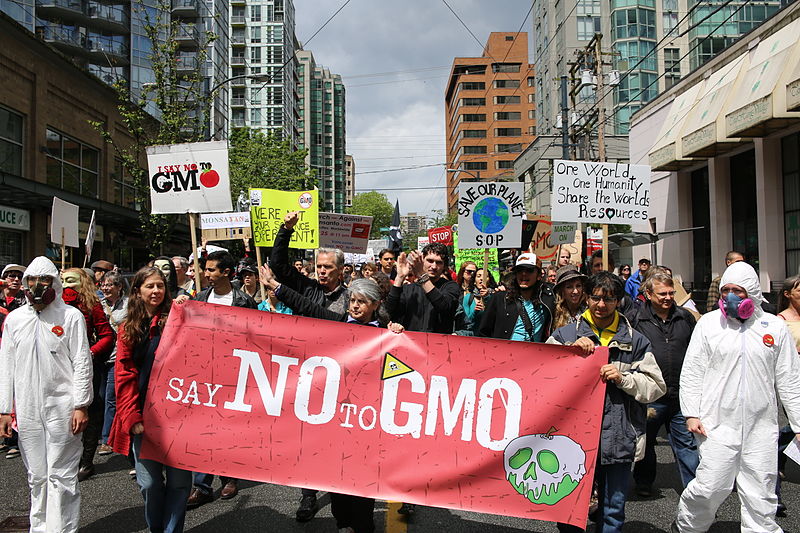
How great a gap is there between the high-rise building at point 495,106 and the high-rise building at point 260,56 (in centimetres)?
3025

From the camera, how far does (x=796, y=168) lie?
14.8 metres

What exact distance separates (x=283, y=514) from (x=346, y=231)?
21.0ft

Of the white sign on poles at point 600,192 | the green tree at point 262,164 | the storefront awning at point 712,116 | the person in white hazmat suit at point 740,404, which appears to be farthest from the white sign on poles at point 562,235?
the green tree at point 262,164

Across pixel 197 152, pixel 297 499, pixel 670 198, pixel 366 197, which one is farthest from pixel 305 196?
pixel 366 197

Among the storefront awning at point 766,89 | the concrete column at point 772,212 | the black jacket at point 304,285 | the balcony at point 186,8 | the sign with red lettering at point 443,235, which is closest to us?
the black jacket at point 304,285

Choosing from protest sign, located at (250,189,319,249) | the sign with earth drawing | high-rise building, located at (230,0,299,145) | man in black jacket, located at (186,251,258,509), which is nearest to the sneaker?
man in black jacket, located at (186,251,258,509)

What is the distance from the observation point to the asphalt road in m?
4.32

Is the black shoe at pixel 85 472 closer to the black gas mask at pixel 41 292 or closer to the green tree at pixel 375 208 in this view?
the black gas mask at pixel 41 292

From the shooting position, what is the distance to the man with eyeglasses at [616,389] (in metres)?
3.54

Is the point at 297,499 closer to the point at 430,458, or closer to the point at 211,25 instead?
the point at 430,458

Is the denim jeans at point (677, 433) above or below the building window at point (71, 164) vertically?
below

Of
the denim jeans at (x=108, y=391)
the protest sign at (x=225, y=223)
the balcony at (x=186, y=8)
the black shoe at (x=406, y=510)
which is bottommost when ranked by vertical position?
the black shoe at (x=406, y=510)

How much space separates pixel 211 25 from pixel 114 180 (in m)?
38.4

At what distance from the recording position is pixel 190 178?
6555 millimetres
